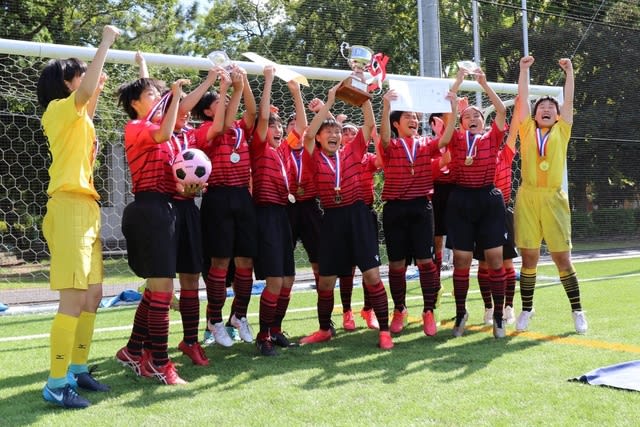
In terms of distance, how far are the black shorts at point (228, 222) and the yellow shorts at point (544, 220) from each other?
2319 mm

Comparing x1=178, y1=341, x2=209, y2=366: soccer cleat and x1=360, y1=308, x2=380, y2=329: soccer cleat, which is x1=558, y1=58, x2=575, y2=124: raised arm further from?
x1=178, y1=341, x2=209, y2=366: soccer cleat

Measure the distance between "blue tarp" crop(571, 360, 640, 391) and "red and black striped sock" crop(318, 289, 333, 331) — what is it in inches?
83.3

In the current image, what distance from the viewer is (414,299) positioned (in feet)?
26.9

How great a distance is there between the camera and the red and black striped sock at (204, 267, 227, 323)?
16.6ft

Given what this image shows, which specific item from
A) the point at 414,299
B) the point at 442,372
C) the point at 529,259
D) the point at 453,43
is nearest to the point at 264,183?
the point at 442,372

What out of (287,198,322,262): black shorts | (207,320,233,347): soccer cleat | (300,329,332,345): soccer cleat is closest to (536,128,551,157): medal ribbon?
(287,198,322,262): black shorts

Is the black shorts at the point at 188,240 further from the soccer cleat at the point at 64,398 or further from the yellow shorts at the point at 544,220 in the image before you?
the yellow shorts at the point at 544,220

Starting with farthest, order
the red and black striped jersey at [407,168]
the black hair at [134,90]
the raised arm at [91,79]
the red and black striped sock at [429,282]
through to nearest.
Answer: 1. the red and black striped sock at [429,282]
2. the red and black striped jersey at [407,168]
3. the black hair at [134,90]
4. the raised arm at [91,79]

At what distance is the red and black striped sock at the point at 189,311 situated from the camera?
4723 millimetres

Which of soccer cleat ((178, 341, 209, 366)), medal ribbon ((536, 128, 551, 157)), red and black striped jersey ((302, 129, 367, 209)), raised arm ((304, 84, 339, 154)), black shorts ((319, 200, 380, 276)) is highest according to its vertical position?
raised arm ((304, 84, 339, 154))

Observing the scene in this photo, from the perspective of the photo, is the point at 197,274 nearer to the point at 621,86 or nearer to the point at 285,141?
the point at 285,141

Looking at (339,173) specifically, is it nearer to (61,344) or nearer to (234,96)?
(234,96)

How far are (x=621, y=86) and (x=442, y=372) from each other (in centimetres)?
2310

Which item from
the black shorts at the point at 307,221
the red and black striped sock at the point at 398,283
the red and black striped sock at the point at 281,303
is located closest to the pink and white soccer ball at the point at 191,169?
the red and black striped sock at the point at 281,303
